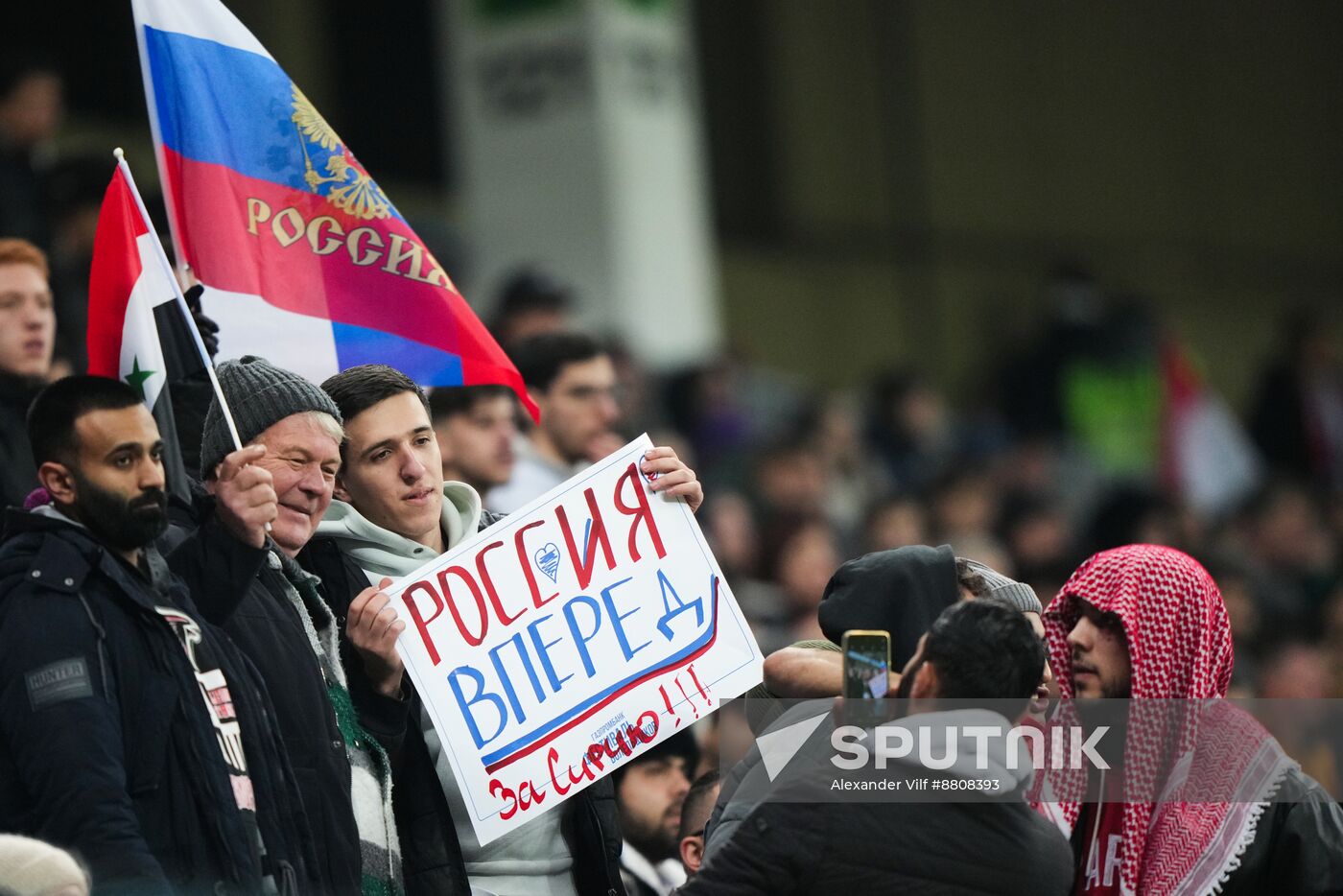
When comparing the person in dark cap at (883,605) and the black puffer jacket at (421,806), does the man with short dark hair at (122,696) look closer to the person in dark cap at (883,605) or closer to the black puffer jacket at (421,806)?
the black puffer jacket at (421,806)

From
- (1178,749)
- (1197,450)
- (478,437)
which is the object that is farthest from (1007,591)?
(1197,450)

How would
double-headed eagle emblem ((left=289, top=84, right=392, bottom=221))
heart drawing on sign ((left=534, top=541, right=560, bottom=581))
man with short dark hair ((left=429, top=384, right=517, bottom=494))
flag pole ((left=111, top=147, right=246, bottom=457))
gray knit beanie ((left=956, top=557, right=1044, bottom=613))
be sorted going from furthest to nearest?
man with short dark hair ((left=429, top=384, right=517, bottom=494))
double-headed eagle emblem ((left=289, top=84, right=392, bottom=221))
heart drawing on sign ((left=534, top=541, right=560, bottom=581))
gray knit beanie ((left=956, top=557, right=1044, bottom=613))
flag pole ((left=111, top=147, right=246, bottom=457))

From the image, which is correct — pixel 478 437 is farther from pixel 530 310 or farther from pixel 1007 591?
pixel 1007 591

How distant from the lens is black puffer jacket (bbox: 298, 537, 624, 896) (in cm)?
418

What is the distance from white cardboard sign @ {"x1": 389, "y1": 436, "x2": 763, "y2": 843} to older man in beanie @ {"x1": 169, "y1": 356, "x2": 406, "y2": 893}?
0.14 metres

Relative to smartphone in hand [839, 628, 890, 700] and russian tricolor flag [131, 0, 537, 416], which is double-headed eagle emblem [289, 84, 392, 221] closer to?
russian tricolor flag [131, 0, 537, 416]

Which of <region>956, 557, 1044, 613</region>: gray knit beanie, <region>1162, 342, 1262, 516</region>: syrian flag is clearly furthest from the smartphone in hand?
<region>1162, 342, 1262, 516</region>: syrian flag

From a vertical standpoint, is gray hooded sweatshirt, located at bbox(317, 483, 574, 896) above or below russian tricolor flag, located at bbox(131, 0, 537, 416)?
below

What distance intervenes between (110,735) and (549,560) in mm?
1164

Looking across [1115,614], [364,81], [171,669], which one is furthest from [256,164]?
[364,81]

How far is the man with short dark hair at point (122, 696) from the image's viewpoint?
343cm

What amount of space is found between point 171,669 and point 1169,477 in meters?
9.91

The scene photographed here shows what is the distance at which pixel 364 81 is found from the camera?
12.9m

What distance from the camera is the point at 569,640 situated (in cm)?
439
